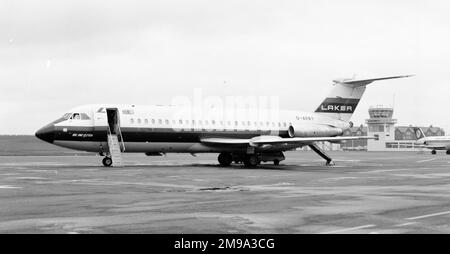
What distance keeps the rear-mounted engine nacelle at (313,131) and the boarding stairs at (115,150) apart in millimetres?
12791

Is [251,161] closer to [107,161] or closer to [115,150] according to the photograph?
[115,150]

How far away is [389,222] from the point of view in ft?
40.3

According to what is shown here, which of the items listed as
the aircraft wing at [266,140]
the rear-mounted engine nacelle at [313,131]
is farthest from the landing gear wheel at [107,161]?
the rear-mounted engine nacelle at [313,131]

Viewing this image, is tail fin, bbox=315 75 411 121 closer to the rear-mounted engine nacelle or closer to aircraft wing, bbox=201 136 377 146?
the rear-mounted engine nacelle

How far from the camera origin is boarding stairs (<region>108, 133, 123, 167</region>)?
36188 mm

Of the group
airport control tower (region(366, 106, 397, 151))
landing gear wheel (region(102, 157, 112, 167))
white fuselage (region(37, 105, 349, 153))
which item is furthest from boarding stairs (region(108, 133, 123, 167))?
airport control tower (region(366, 106, 397, 151))

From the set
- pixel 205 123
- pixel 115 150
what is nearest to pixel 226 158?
pixel 205 123

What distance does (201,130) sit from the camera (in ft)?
131

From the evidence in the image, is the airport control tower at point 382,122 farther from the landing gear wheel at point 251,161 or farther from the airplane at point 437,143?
the landing gear wheel at point 251,161

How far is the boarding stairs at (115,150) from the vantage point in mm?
36188

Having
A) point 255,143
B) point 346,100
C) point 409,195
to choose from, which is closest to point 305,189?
point 409,195
